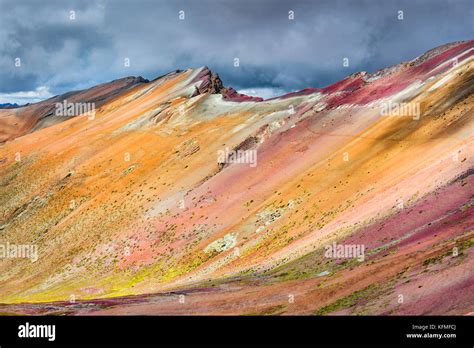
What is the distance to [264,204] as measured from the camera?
2141 inches

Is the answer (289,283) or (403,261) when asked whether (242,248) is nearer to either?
(289,283)

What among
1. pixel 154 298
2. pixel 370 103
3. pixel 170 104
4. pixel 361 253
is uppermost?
pixel 170 104

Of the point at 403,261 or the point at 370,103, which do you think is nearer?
the point at 403,261

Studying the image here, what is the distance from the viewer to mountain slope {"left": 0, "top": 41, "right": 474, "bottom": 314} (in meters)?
26.9

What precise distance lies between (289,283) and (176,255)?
79.3 feet

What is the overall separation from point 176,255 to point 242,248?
858 cm

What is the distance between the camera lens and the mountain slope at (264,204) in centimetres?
2692
